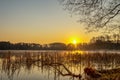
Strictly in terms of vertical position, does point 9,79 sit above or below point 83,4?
below

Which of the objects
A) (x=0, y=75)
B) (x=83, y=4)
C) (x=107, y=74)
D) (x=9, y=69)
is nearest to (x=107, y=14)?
(x=83, y=4)

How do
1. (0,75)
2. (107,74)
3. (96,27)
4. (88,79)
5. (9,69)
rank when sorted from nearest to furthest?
1. (88,79)
2. (107,74)
3. (96,27)
4. (0,75)
5. (9,69)

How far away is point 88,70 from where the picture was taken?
7273mm

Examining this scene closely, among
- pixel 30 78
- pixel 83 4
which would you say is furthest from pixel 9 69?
pixel 83 4

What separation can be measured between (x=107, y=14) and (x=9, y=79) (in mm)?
9685

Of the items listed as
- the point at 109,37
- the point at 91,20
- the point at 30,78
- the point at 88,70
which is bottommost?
the point at 30,78

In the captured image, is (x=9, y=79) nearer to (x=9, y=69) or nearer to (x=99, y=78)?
(x=9, y=69)

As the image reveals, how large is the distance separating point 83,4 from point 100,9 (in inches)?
21.2

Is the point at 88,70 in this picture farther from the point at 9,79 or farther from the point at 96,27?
the point at 9,79

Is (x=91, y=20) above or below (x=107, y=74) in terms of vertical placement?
above

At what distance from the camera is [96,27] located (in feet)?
27.9

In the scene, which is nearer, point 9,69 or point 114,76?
point 114,76

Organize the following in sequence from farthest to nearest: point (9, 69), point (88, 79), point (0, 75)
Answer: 1. point (9, 69)
2. point (0, 75)
3. point (88, 79)

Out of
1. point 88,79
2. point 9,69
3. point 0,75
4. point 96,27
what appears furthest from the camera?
point 9,69
